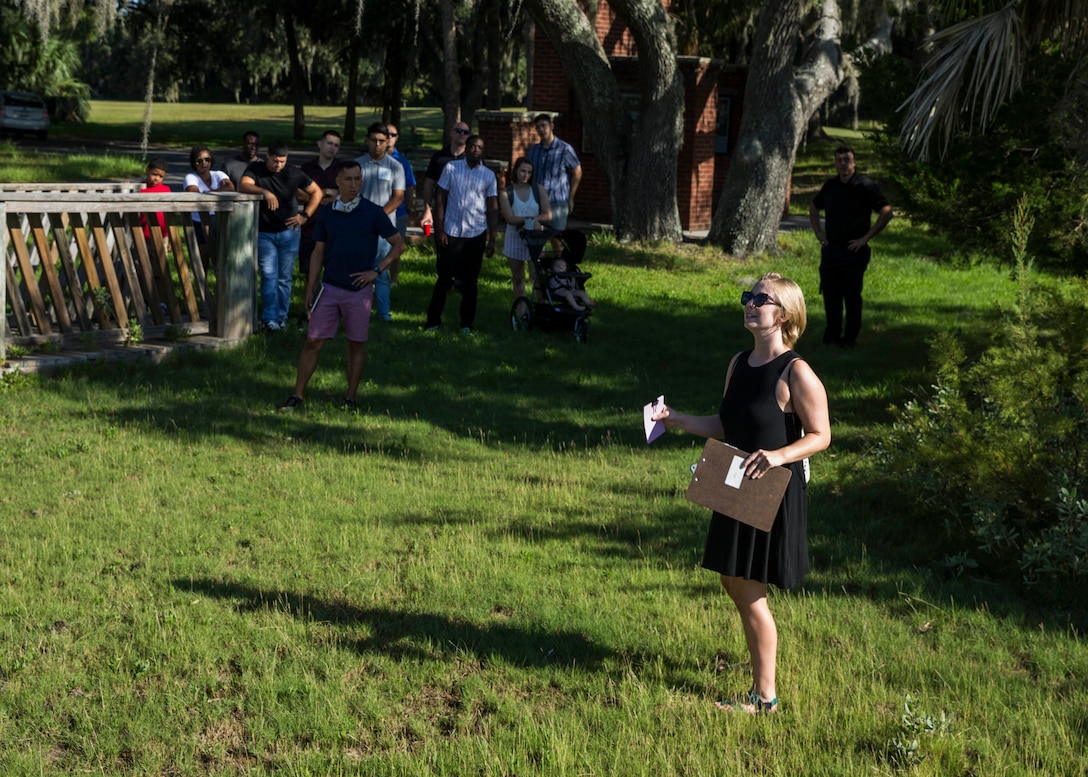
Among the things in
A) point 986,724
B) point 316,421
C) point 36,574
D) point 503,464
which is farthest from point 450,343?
point 986,724

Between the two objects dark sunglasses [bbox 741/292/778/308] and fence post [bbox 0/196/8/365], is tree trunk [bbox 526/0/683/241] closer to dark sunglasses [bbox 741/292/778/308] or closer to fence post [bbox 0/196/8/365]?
fence post [bbox 0/196/8/365]

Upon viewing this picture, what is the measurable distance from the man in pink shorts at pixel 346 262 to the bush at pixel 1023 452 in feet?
15.1

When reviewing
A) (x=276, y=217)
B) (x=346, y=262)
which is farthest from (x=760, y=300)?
(x=276, y=217)

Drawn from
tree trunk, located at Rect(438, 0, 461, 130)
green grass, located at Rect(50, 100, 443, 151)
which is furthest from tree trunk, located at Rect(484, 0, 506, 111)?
tree trunk, located at Rect(438, 0, 461, 130)

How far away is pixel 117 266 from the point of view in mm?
13211

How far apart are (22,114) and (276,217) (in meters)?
32.6

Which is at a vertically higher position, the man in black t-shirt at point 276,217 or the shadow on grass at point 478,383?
the man in black t-shirt at point 276,217

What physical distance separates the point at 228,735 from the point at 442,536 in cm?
264

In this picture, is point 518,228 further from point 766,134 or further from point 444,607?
point 766,134

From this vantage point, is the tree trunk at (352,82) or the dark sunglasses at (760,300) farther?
the tree trunk at (352,82)

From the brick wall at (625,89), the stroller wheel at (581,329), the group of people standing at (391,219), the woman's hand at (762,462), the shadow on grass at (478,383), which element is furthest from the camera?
the brick wall at (625,89)

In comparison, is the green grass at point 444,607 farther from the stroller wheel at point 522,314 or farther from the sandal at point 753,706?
the stroller wheel at point 522,314

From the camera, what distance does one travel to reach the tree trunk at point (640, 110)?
67.7 ft

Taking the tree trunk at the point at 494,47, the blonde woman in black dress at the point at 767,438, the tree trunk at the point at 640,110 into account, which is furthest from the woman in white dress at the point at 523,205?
the tree trunk at the point at 494,47
